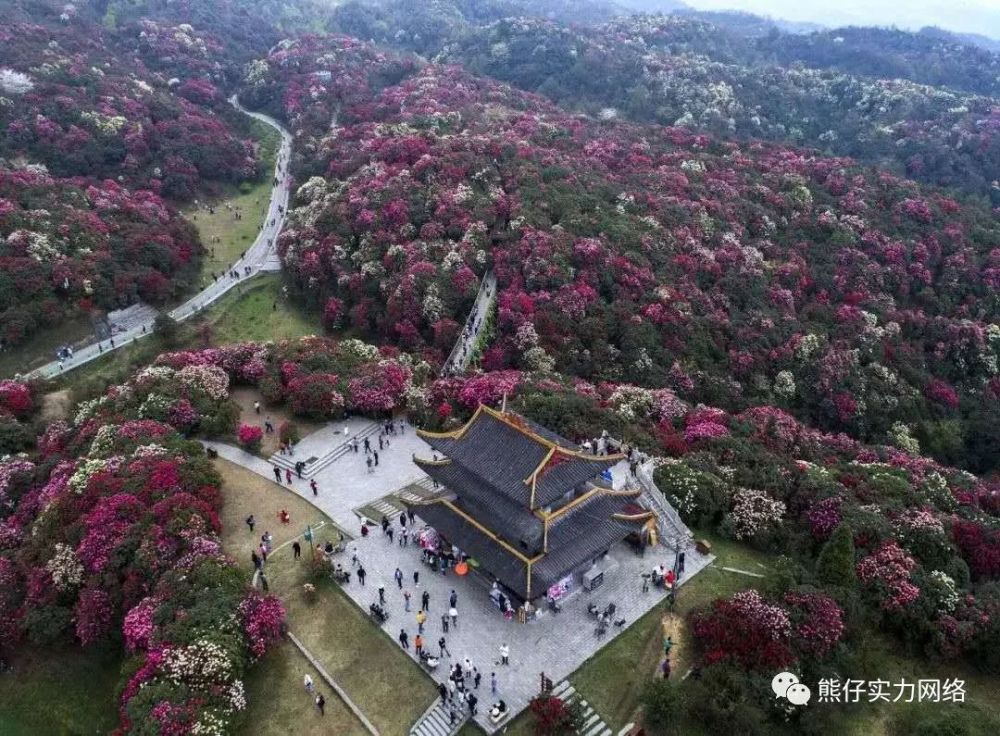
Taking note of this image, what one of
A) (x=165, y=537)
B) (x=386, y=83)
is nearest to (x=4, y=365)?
(x=165, y=537)

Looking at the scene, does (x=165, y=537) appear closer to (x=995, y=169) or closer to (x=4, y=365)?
(x=4, y=365)

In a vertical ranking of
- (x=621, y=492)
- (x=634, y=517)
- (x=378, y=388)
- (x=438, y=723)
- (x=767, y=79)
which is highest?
(x=767, y=79)

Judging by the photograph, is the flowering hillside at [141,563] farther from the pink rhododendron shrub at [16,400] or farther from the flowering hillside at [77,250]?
the flowering hillside at [77,250]

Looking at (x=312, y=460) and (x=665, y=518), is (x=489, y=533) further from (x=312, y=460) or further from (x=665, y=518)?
(x=312, y=460)

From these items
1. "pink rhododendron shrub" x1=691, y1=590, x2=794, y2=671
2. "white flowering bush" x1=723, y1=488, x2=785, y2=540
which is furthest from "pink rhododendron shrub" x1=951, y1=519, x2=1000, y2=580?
"pink rhododendron shrub" x1=691, y1=590, x2=794, y2=671

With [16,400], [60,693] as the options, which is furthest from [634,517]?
[16,400]

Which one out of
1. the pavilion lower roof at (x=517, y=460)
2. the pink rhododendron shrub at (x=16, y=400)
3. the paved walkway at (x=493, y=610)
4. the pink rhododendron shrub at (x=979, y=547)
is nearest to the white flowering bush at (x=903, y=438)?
the pink rhododendron shrub at (x=979, y=547)

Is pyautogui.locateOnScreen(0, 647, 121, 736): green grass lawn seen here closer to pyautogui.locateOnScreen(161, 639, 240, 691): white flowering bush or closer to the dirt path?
pyautogui.locateOnScreen(161, 639, 240, 691): white flowering bush
